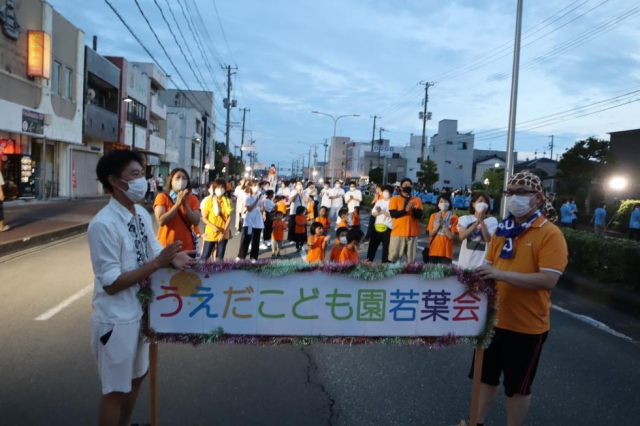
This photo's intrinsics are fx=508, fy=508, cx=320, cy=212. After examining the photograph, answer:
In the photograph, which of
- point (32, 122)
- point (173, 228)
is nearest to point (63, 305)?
point (173, 228)

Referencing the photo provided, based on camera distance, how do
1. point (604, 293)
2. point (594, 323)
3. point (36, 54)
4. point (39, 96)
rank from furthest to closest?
point (39, 96) < point (36, 54) < point (604, 293) < point (594, 323)

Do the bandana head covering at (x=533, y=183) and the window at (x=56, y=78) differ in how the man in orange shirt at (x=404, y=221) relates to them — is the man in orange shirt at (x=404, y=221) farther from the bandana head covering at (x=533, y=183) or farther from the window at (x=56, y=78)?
the window at (x=56, y=78)

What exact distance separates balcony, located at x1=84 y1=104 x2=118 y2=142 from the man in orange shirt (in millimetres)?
24946

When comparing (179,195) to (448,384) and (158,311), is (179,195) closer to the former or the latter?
(158,311)

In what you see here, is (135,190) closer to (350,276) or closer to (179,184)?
(350,276)

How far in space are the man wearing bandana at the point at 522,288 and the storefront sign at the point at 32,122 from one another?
74.2ft

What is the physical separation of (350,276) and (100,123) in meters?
31.9

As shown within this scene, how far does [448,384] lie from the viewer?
179 inches

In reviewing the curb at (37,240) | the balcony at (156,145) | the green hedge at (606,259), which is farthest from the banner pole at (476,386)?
the balcony at (156,145)

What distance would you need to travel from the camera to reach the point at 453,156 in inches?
3162

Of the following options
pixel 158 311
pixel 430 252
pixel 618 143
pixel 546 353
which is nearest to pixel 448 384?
pixel 546 353

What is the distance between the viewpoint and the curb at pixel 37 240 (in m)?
10.7

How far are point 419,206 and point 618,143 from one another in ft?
117

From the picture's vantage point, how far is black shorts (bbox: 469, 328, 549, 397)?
10.4 ft
